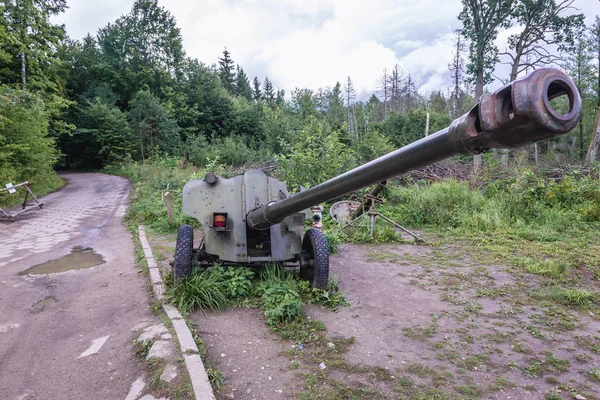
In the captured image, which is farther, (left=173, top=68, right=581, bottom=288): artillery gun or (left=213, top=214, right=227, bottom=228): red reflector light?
(left=213, top=214, right=227, bottom=228): red reflector light

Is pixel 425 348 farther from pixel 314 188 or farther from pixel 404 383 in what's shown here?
pixel 314 188

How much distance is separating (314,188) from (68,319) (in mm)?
3467

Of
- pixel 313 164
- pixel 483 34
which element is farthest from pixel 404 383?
pixel 483 34

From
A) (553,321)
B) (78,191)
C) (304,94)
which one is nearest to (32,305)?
(553,321)

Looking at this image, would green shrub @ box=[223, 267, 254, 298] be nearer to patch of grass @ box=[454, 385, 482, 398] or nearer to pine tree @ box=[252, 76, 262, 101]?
patch of grass @ box=[454, 385, 482, 398]

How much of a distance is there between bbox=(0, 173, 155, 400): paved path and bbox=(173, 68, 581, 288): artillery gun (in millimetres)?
1057

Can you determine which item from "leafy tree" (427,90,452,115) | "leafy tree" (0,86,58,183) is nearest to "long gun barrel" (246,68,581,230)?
"leafy tree" (0,86,58,183)

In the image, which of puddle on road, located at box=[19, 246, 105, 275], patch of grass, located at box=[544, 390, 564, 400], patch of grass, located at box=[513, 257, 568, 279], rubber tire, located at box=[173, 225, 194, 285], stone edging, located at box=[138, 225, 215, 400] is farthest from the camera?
puddle on road, located at box=[19, 246, 105, 275]

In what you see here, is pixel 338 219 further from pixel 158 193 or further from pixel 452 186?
pixel 158 193

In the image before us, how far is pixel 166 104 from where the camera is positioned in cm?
3284

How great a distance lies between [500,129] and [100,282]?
591 centimetres

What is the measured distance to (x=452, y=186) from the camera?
10.5 meters

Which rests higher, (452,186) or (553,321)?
(452,186)

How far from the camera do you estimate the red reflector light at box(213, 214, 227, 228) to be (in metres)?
4.45
